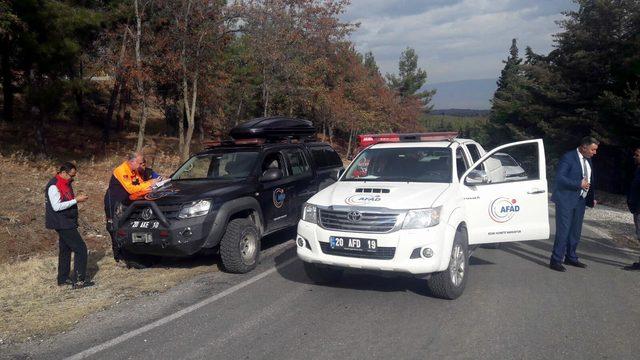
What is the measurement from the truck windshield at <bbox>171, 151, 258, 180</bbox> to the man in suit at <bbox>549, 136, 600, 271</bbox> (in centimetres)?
455

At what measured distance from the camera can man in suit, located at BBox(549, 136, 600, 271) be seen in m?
7.50

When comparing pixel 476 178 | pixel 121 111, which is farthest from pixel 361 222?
pixel 121 111

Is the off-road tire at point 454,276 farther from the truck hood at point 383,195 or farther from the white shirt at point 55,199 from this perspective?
the white shirt at point 55,199

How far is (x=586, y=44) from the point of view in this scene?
28766 millimetres

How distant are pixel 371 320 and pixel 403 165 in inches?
102

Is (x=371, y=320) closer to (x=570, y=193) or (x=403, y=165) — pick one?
(x=403, y=165)

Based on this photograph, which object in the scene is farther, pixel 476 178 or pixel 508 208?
pixel 508 208

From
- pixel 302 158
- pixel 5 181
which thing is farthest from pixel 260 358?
pixel 5 181

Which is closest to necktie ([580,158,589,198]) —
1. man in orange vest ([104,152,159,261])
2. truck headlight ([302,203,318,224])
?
truck headlight ([302,203,318,224])

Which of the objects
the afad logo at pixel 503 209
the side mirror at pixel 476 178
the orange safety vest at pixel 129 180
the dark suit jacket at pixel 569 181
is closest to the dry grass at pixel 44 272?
the orange safety vest at pixel 129 180

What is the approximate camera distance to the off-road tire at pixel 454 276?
5919 millimetres

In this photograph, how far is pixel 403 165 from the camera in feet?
24.2

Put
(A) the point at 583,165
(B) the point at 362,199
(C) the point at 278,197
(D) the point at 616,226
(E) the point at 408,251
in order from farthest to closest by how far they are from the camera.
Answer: (D) the point at 616,226 → (C) the point at 278,197 → (A) the point at 583,165 → (B) the point at 362,199 → (E) the point at 408,251

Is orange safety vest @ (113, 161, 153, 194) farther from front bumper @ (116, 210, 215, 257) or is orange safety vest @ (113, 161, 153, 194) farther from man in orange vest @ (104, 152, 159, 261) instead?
front bumper @ (116, 210, 215, 257)
